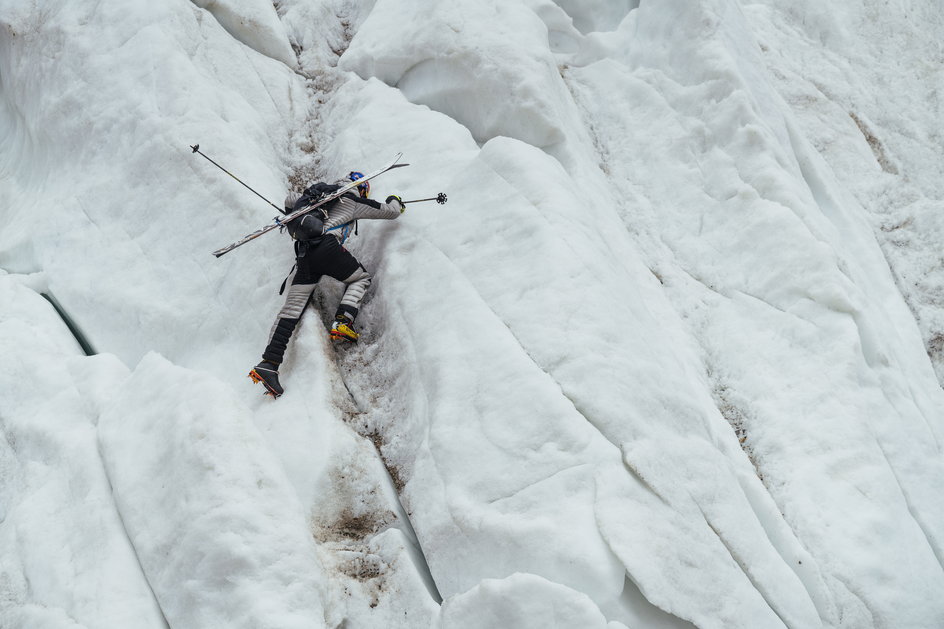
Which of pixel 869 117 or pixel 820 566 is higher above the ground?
pixel 869 117

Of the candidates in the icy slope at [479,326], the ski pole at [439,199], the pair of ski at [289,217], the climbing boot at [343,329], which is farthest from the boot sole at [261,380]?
the ski pole at [439,199]

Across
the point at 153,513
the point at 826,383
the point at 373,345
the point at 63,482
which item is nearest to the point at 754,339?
the point at 826,383

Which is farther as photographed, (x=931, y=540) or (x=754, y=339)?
(x=754, y=339)

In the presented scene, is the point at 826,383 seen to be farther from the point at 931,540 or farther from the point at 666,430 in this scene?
the point at 666,430

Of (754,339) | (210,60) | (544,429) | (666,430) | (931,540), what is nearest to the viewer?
(544,429)

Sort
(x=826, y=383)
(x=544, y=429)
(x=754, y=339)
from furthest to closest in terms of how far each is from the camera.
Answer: (x=754, y=339)
(x=826, y=383)
(x=544, y=429)

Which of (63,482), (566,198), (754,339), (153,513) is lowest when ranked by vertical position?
(63,482)

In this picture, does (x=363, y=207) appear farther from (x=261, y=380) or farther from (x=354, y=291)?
(x=261, y=380)

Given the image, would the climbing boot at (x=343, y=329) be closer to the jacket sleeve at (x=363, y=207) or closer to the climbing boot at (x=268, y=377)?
the climbing boot at (x=268, y=377)
